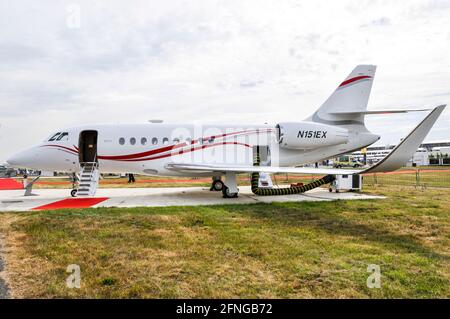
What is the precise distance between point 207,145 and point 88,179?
18.6 ft

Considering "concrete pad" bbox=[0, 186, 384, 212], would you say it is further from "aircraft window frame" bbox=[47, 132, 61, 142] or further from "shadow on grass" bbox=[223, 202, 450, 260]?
"aircraft window frame" bbox=[47, 132, 61, 142]

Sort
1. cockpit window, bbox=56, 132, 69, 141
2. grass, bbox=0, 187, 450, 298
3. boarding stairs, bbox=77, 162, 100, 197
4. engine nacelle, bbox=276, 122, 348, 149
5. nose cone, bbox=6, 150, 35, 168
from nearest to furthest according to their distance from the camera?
grass, bbox=0, 187, 450, 298, boarding stairs, bbox=77, 162, 100, 197, nose cone, bbox=6, 150, 35, 168, cockpit window, bbox=56, 132, 69, 141, engine nacelle, bbox=276, 122, 348, 149

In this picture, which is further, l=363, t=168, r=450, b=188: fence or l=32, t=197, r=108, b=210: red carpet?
l=363, t=168, r=450, b=188: fence

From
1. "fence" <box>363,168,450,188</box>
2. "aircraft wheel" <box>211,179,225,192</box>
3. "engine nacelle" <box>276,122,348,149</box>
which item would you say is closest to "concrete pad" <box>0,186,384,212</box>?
"aircraft wheel" <box>211,179,225,192</box>

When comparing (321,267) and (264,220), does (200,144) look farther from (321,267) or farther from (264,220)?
(321,267)

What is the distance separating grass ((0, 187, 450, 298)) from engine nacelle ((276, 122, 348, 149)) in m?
6.90

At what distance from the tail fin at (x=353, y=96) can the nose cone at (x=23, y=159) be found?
48.1 ft

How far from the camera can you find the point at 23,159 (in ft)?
52.0

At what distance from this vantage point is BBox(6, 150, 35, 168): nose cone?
15844 mm

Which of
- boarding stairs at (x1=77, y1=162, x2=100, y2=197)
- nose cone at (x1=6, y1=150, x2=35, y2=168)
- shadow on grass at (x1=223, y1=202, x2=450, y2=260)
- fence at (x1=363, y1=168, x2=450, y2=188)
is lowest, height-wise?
fence at (x1=363, y1=168, x2=450, y2=188)

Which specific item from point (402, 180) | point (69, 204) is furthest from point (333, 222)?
point (402, 180)

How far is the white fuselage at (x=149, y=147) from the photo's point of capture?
52.3ft

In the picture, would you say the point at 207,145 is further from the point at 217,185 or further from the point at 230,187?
the point at 217,185
